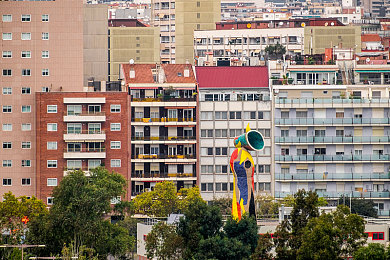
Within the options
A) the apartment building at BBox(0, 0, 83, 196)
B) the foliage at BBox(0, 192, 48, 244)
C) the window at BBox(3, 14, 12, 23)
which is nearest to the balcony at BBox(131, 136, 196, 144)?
the apartment building at BBox(0, 0, 83, 196)

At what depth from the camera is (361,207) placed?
542 feet

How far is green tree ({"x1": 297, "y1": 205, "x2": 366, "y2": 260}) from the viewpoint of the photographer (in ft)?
373

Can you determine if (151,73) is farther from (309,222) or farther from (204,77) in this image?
(309,222)

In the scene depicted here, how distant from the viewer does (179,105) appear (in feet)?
568

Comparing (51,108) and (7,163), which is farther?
(7,163)

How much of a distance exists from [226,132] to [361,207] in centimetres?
1902

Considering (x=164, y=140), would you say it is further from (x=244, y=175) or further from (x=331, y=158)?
(x=244, y=175)

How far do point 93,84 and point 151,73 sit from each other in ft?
40.7

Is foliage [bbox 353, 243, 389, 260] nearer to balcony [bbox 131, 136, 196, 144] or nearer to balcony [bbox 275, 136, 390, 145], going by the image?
balcony [bbox 275, 136, 390, 145]

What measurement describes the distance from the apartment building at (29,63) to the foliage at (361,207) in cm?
3431

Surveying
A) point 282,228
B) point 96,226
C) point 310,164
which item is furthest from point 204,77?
point 282,228

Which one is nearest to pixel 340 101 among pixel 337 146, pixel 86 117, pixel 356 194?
pixel 337 146

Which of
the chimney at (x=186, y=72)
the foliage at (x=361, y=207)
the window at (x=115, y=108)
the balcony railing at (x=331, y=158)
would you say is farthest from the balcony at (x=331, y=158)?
the window at (x=115, y=108)

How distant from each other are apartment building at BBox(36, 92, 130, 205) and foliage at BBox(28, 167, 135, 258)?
28815 millimetres
